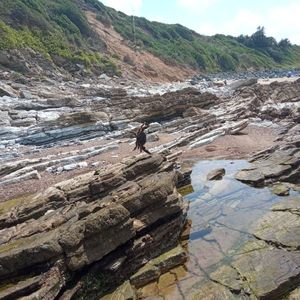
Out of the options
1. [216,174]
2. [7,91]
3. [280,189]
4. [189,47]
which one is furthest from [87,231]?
[189,47]

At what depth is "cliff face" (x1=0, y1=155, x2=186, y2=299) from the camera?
36.4 ft

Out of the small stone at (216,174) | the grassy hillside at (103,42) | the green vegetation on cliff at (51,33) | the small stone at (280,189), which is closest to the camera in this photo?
the small stone at (280,189)

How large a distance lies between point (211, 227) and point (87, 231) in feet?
20.1

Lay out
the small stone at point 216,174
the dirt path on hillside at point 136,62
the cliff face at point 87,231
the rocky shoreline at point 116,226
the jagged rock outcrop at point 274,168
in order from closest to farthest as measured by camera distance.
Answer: the cliff face at point 87,231 → the rocky shoreline at point 116,226 → the jagged rock outcrop at point 274,168 → the small stone at point 216,174 → the dirt path on hillside at point 136,62

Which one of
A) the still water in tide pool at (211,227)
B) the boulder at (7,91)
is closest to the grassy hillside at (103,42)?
the boulder at (7,91)

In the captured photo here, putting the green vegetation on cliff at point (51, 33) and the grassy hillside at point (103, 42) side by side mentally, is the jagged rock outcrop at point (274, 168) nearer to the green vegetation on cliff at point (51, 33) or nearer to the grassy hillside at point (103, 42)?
the green vegetation on cliff at point (51, 33)

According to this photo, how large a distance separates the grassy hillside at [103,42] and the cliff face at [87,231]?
4837 cm

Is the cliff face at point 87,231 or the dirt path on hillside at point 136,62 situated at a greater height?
the dirt path on hillside at point 136,62

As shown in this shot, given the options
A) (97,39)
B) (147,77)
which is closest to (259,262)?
(147,77)

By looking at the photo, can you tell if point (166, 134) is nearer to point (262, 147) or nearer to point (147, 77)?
point (262, 147)

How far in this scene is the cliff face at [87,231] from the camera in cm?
1109

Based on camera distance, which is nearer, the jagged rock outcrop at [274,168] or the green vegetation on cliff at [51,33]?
the jagged rock outcrop at [274,168]

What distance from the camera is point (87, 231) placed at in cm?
1229

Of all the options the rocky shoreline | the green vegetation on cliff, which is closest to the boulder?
the green vegetation on cliff
